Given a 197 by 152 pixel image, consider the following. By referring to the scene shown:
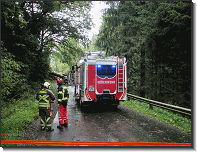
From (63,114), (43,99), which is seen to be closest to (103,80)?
(63,114)

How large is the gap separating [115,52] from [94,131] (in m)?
10.9

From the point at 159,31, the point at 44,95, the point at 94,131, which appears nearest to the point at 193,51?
the point at 94,131

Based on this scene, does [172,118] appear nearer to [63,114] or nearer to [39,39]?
[63,114]

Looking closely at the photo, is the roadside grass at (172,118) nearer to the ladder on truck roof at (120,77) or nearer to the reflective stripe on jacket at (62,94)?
the ladder on truck roof at (120,77)

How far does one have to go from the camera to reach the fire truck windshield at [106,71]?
9594 mm

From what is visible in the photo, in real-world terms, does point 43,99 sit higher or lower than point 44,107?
higher

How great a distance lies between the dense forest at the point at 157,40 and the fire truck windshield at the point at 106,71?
3.69 meters

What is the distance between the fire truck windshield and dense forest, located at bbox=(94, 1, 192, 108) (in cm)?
369

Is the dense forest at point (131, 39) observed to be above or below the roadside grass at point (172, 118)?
above

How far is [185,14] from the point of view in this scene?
32.8ft

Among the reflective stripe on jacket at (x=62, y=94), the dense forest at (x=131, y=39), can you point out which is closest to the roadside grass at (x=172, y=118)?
the dense forest at (x=131, y=39)

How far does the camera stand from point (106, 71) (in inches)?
381

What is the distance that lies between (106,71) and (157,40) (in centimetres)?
530

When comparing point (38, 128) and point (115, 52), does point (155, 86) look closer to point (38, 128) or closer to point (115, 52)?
point (115, 52)
